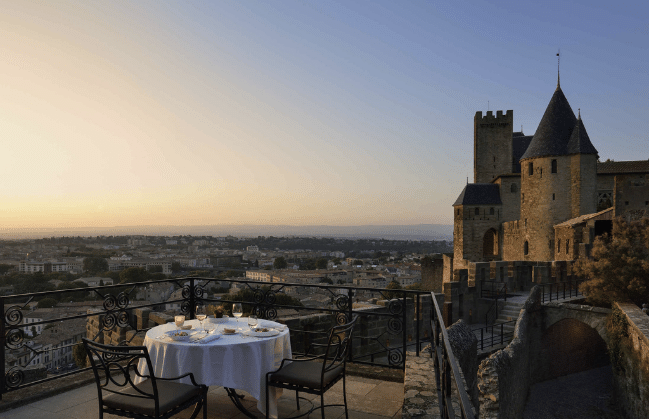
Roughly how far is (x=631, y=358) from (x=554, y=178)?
16.5m

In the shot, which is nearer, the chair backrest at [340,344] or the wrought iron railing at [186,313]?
the chair backrest at [340,344]

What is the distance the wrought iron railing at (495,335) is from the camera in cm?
1314

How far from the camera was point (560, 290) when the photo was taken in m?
17.7

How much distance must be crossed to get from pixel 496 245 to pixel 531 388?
63.5ft

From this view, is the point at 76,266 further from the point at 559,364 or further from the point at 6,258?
the point at 559,364

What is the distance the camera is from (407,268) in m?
71.5

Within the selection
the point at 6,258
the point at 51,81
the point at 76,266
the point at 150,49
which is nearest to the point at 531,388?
the point at 150,49

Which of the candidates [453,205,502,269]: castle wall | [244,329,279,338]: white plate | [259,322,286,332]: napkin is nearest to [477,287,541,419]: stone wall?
[259,322,286,332]: napkin

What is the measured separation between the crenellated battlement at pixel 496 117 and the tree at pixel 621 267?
23.5 metres

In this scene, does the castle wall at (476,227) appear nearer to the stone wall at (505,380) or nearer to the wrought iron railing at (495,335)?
the stone wall at (505,380)

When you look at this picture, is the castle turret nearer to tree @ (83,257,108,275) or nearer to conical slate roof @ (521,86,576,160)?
conical slate roof @ (521,86,576,160)

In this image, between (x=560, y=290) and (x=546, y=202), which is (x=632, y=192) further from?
(x=560, y=290)

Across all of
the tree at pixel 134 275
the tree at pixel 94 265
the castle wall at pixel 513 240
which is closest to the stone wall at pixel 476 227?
the castle wall at pixel 513 240

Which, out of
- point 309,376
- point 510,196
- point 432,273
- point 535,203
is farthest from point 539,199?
point 309,376
